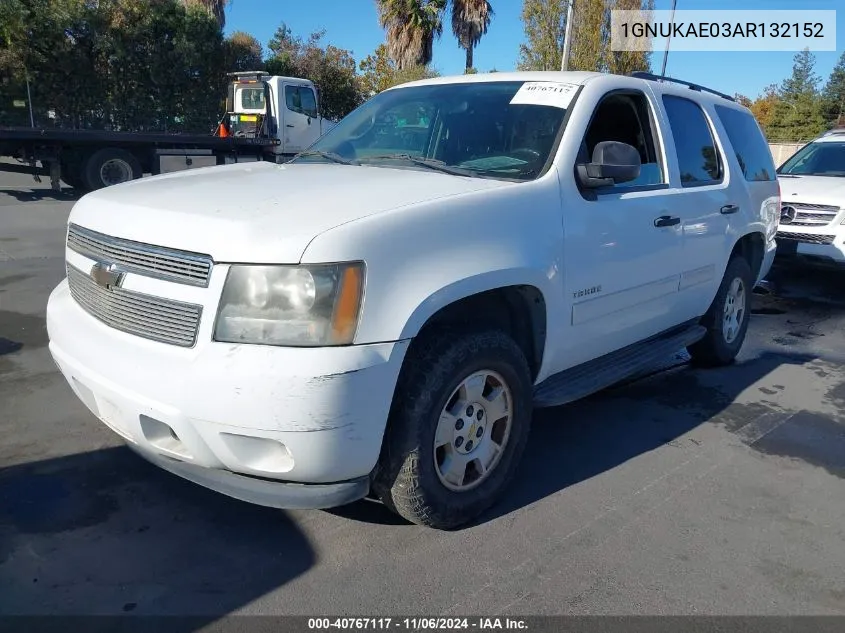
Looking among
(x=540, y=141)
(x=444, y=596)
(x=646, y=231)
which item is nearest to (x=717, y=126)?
(x=646, y=231)

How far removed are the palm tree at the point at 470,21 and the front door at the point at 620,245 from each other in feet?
91.6

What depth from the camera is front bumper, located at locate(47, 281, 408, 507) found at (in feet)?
7.82

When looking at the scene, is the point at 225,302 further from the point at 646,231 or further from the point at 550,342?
the point at 646,231

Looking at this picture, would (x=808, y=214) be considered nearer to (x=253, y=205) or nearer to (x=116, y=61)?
(x=253, y=205)

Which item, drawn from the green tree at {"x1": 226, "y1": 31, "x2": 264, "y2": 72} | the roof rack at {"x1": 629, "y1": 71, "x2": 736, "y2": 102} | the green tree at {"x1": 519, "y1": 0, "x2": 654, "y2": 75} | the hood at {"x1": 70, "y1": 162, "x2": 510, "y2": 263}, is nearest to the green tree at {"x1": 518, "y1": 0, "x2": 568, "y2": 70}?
the green tree at {"x1": 519, "y1": 0, "x2": 654, "y2": 75}

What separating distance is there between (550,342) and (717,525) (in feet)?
3.73

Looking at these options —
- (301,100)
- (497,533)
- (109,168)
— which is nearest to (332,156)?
(497,533)

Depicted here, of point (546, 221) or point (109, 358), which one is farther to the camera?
point (546, 221)

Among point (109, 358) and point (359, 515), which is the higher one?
point (109, 358)

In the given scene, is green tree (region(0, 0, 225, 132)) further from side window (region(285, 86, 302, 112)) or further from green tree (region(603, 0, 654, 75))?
green tree (region(603, 0, 654, 75))

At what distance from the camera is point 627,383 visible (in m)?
5.16

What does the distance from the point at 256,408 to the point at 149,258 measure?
750mm

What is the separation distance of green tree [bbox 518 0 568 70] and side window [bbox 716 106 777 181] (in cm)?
1760

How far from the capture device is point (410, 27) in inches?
1177
